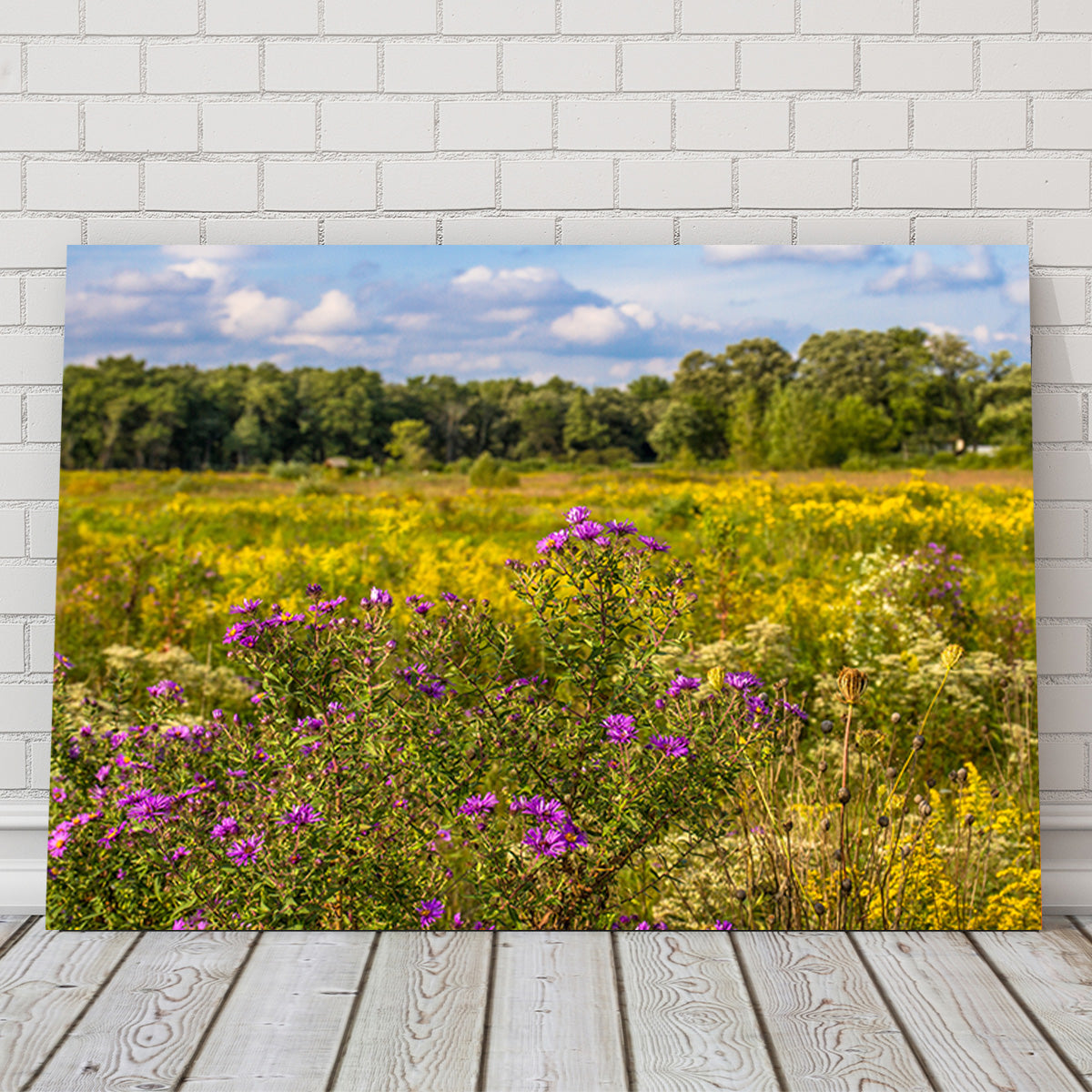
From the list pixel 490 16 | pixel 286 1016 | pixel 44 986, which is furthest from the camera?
pixel 490 16

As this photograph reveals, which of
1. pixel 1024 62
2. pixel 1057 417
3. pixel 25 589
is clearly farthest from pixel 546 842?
Answer: pixel 1024 62

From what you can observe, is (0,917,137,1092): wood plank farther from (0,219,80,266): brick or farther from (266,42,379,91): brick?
(266,42,379,91): brick

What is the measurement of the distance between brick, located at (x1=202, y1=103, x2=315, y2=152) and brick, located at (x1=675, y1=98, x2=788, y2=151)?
94cm

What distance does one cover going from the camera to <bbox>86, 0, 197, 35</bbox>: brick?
2.77 m

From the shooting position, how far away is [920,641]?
2.88 metres

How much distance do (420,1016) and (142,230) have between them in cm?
199

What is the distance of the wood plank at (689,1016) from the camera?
1.98 meters

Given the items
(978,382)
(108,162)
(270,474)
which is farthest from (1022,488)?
(108,162)

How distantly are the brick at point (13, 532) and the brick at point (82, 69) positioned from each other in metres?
1.06

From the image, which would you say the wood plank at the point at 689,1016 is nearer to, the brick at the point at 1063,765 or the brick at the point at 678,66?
the brick at the point at 1063,765

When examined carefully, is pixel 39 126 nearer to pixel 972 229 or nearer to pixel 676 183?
pixel 676 183

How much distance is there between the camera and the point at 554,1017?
86.8 inches

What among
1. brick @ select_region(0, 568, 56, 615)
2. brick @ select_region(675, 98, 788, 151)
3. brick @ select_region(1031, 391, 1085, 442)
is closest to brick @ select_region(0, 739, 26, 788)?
brick @ select_region(0, 568, 56, 615)

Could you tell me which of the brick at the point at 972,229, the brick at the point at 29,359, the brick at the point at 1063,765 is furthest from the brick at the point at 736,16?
the brick at the point at 1063,765
